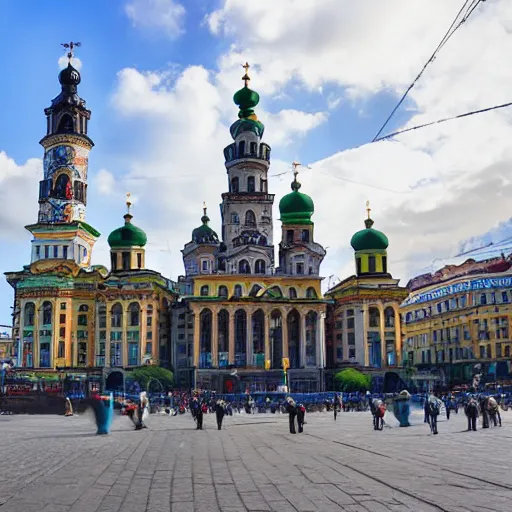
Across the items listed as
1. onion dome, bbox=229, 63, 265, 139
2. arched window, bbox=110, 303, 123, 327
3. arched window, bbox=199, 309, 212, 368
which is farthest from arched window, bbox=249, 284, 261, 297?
onion dome, bbox=229, 63, 265, 139

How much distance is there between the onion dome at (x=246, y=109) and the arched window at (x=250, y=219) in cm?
913

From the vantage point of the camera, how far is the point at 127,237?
88.8 meters

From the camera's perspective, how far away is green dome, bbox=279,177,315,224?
88688 mm

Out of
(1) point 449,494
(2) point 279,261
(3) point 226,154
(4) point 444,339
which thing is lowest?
(1) point 449,494

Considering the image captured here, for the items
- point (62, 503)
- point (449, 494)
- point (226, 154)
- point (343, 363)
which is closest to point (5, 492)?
point (62, 503)

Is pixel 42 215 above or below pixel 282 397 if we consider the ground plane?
above

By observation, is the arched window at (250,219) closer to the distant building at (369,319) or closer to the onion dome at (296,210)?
the onion dome at (296,210)

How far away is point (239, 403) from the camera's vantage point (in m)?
60.8

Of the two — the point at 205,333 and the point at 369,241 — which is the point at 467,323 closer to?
the point at 369,241

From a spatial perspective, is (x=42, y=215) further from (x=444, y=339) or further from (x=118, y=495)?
(x=118, y=495)

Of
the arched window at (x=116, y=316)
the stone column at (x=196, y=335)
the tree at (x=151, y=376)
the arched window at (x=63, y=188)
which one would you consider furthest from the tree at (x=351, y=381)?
the arched window at (x=63, y=188)

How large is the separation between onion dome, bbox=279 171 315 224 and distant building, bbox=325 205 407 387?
790 cm

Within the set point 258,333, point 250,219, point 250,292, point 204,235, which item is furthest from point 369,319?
point 204,235

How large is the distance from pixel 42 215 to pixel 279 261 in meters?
27.8
